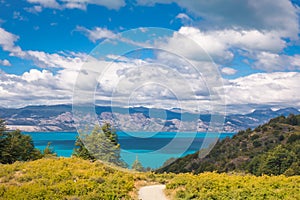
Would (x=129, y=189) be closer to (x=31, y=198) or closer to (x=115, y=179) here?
(x=115, y=179)

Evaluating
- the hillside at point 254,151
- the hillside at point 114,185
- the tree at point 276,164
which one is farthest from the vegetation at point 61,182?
the hillside at point 254,151

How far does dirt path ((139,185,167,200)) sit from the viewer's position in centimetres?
1471

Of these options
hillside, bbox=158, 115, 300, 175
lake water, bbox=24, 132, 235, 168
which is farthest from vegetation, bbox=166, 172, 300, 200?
hillside, bbox=158, 115, 300, 175

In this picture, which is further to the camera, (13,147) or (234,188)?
(13,147)

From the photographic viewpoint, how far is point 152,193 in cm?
1545

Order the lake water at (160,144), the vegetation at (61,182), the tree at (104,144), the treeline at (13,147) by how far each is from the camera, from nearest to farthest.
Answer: the lake water at (160,144)
the vegetation at (61,182)
the tree at (104,144)
the treeline at (13,147)

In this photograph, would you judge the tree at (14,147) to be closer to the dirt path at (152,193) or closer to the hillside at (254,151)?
the dirt path at (152,193)

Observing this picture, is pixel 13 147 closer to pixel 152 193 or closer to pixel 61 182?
pixel 61 182

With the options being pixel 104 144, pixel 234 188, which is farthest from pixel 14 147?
pixel 234 188

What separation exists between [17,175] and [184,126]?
425 inches

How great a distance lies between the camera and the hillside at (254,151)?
4661 centimetres

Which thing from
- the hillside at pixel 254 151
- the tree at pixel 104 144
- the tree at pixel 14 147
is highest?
the tree at pixel 104 144

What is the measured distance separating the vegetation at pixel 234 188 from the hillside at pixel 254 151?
25.9 m

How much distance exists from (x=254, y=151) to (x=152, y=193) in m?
54.9
